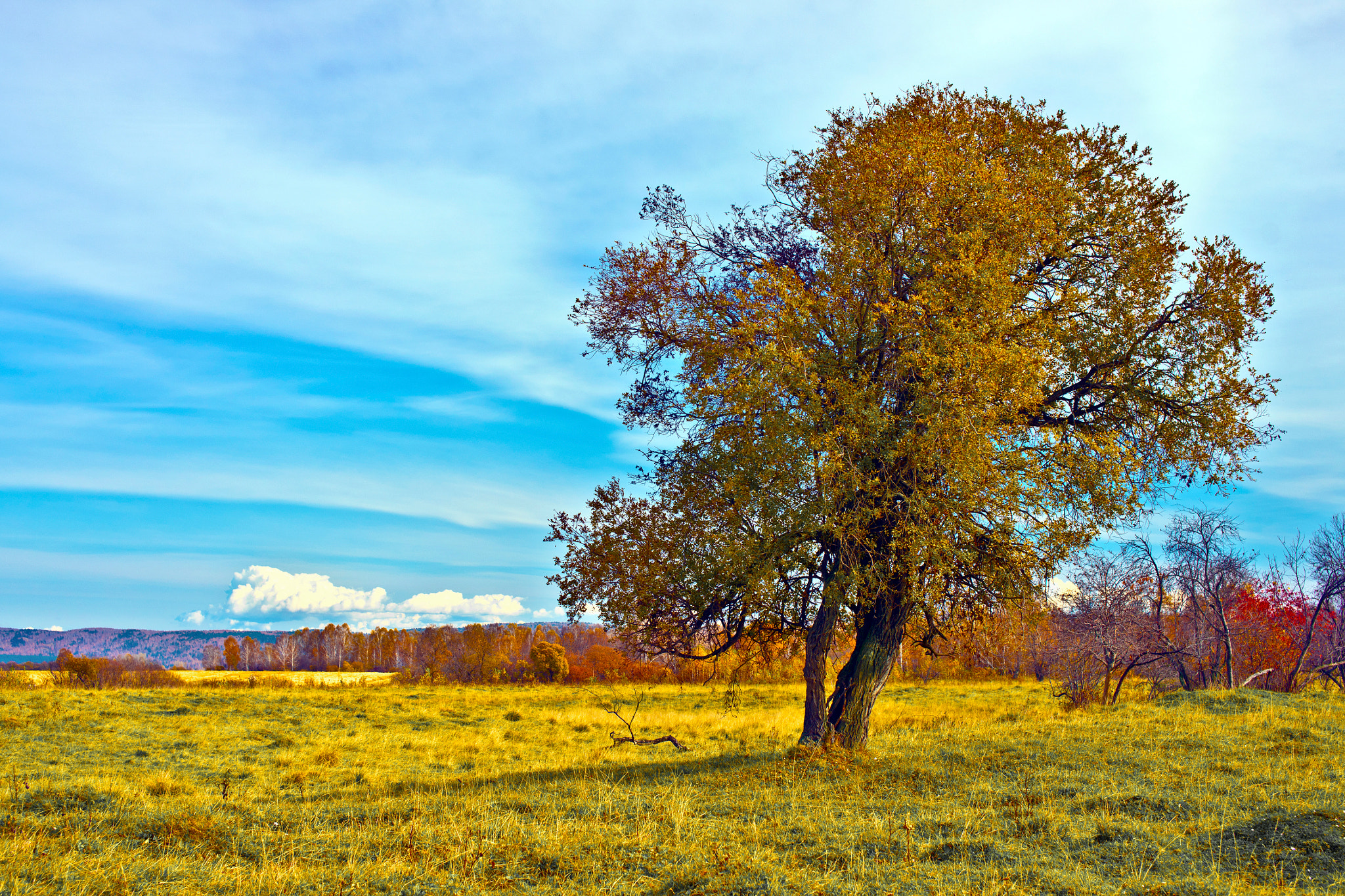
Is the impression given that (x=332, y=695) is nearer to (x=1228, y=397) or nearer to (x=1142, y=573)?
(x=1142, y=573)

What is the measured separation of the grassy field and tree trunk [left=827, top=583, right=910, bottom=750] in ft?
2.59

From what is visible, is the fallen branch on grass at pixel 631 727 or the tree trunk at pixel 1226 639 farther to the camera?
the tree trunk at pixel 1226 639

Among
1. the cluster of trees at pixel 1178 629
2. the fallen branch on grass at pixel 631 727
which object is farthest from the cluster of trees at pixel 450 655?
the cluster of trees at pixel 1178 629

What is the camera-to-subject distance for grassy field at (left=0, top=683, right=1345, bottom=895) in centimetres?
679

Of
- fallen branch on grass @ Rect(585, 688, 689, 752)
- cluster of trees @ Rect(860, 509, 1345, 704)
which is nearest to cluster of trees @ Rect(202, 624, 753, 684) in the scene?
fallen branch on grass @ Rect(585, 688, 689, 752)

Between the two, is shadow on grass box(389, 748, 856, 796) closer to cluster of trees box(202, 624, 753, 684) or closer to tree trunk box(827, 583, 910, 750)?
tree trunk box(827, 583, 910, 750)

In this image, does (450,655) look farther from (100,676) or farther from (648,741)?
(648,741)

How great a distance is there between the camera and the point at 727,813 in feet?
30.9

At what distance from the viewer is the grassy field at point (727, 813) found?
6785 mm

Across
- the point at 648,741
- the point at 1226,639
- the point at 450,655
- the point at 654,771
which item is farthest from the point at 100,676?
the point at 450,655

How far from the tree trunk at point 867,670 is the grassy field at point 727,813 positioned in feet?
2.59

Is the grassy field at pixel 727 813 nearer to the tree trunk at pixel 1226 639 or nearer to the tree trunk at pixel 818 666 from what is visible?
the tree trunk at pixel 818 666

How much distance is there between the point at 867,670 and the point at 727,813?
5.64m

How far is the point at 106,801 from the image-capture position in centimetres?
1070
